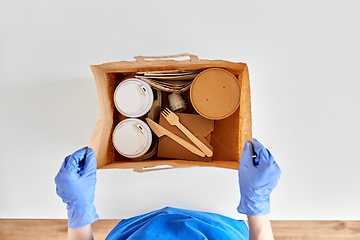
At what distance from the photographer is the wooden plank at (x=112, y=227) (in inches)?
35.6

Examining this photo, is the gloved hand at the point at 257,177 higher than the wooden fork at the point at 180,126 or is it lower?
lower

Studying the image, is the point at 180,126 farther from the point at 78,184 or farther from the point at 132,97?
the point at 78,184

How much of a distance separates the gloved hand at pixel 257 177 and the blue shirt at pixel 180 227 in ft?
0.32

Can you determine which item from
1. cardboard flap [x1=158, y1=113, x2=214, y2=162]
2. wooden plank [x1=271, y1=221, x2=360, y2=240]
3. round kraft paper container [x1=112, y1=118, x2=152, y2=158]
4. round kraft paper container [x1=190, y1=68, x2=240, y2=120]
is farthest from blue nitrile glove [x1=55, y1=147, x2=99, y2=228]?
wooden plank [x1=271, y1=221, x2=360, y2=240]

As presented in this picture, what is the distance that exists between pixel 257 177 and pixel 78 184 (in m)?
0.50

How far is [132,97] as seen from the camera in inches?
30.8

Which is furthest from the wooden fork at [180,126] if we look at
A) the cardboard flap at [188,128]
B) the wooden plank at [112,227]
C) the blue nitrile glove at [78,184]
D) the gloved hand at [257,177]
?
the wooden plank at [112,227]

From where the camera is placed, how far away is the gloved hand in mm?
665

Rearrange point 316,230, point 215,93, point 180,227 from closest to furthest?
point 180,227 < point 215,93 < point 316,230

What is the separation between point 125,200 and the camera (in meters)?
0.87

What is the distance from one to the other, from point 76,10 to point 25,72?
0.92ft

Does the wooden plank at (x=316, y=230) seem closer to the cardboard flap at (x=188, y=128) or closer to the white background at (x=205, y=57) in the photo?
the white background at (x=205, y=57)

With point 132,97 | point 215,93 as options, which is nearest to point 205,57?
point 215,93

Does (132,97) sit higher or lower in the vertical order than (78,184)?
higher
